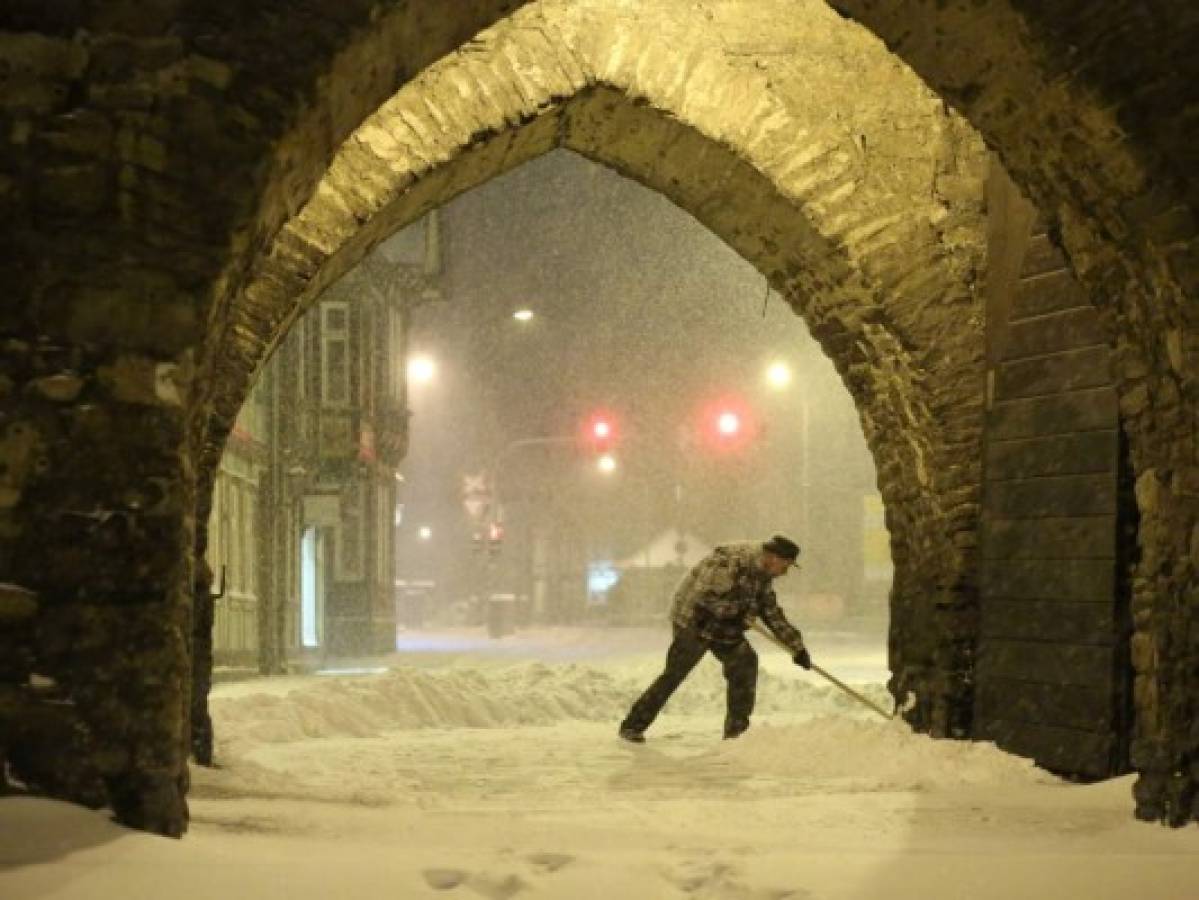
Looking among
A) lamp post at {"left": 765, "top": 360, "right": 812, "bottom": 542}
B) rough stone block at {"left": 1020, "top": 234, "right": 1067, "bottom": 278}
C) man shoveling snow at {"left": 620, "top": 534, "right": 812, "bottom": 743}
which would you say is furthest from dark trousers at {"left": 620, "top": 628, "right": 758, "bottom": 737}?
lamp post at {"left": 765, "top": 360, "right": 812, "bottom": 542}

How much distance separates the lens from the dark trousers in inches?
362

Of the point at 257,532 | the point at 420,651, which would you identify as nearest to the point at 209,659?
the point at 257,532

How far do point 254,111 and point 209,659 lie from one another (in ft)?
11.9

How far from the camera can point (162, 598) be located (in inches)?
149

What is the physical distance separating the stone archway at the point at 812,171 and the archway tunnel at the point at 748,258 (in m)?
0.02

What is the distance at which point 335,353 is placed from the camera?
1845cm

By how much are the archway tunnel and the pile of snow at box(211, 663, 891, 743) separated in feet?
9.45

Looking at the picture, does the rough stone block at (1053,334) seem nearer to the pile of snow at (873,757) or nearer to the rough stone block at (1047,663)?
the rough stone block at (1047,663)

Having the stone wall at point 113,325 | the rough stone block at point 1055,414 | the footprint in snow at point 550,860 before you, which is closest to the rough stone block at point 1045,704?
the rough stone block at point 1055,414

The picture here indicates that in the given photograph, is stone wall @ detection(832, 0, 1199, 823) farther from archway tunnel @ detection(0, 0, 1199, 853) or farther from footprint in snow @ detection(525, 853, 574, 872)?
footprint in snow @ detection(525, 853, 574, 872)

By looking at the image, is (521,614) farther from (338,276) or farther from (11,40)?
(11,40)

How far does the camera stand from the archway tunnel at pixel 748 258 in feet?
12.2

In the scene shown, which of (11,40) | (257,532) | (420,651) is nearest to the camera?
(11,40)

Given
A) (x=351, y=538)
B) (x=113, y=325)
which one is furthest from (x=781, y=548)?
(x=351, y=538)
